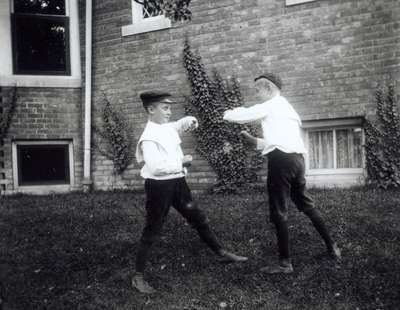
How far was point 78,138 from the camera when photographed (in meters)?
8.84

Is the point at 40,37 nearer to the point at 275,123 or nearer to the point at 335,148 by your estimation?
the point at 335,148

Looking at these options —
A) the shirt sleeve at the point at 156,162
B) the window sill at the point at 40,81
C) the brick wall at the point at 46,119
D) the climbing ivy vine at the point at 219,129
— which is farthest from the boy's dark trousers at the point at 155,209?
the window sill at the point at 40,81

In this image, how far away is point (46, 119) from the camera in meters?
8.65

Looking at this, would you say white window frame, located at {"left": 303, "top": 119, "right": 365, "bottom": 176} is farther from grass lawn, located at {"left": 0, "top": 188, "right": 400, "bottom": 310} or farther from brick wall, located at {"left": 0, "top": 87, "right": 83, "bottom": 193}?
brick wall, located at {"left": 0, "top": 87, "right": 83, "bottom": 193}

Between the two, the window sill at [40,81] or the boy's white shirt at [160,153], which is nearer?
the boy's white shirt at [160,153]

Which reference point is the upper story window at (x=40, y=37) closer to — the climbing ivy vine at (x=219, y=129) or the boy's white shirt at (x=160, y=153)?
the climbing ivy vine at (x=219, y=129)

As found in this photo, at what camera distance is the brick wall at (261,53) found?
22.6ft

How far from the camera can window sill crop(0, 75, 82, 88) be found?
8.52 meters

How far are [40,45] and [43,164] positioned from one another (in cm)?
239

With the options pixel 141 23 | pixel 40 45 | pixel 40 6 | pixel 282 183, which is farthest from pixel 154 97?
pixel 40 6

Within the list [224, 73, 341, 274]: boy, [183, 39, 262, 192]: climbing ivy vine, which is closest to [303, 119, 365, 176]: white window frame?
[183, 39, 262, 192]: climbing ivy vine

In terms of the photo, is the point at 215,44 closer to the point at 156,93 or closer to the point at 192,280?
the point at 156,93

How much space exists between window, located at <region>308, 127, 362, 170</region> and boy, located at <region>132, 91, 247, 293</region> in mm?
3977

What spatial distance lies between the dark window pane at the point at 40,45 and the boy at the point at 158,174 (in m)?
5.54
